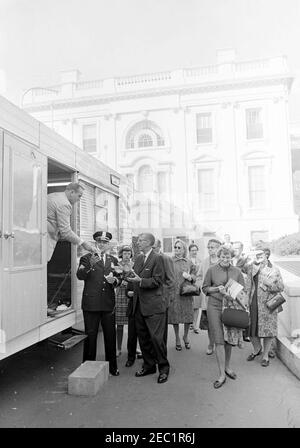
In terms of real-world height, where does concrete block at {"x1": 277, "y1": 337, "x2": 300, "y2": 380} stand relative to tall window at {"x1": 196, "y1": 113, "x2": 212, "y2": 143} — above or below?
below

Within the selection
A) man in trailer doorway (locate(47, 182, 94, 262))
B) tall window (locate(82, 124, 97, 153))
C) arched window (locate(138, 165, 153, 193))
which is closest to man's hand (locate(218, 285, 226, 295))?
man in trailer doorway (locate(47, 182, 94, 262))

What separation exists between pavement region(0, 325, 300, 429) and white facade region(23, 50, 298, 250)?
52.1 ft

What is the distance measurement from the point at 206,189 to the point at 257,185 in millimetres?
2914

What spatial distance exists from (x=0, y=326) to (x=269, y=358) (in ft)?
12.3

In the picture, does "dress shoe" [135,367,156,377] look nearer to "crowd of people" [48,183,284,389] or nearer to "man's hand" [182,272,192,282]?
"crowd of people" [48,183,284,389]

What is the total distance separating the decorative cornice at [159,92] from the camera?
2086 centimetres

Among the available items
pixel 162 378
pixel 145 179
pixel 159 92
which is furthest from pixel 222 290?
pixel 159 92

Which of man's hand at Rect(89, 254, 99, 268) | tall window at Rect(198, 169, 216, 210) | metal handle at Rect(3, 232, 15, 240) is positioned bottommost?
man's hand at Rect(89, 254, 99, 268)

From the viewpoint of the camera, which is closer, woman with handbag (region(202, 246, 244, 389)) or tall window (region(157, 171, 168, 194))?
woman with handbag (region(202, 246, 244, 389))

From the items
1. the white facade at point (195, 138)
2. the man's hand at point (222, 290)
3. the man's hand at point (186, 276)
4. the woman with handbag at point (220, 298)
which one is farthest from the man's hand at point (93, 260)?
the white facade at point (195, 138)

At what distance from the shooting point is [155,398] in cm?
387

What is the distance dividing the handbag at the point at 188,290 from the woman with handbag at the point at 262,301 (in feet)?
2.85

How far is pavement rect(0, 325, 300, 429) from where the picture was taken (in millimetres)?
3320

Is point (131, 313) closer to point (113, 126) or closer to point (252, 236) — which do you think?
point (252, 236)
